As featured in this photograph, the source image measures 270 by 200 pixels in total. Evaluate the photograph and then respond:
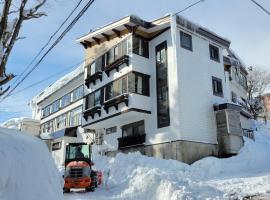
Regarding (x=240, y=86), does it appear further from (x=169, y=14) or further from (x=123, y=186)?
(x=123, y=186)

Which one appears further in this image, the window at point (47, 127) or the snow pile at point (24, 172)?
the window at point (47, 127)

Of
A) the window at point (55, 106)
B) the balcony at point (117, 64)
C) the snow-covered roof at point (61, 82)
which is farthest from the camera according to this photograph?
the window at point (55, 106)

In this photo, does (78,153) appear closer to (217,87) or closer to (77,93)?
(217,87)

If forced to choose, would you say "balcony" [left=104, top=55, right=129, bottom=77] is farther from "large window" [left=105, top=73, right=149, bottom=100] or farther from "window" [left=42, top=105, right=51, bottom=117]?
"window" [left=42, top=105, right=51, bottom=117]

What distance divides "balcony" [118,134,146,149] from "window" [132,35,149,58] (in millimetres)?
6701

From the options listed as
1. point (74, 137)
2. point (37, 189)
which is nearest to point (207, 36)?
point (74, 137)

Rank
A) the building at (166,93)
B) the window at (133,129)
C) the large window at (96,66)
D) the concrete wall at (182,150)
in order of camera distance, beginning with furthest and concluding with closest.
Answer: the large window at (96,66), the window at (133,129), the building at (166,93), the concrete wall at (182,150)

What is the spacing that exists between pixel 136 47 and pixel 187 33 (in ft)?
13.8

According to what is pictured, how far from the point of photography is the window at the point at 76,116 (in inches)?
1327

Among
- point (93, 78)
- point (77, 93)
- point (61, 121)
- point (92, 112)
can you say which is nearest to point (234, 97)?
point (93, 78)

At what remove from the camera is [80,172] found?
1498 centimetres

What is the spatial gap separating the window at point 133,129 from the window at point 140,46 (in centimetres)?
558

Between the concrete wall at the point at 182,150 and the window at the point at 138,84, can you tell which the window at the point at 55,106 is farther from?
the concrete wall at the point at 182,150

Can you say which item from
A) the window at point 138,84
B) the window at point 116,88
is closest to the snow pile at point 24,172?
the window at point 138,84
